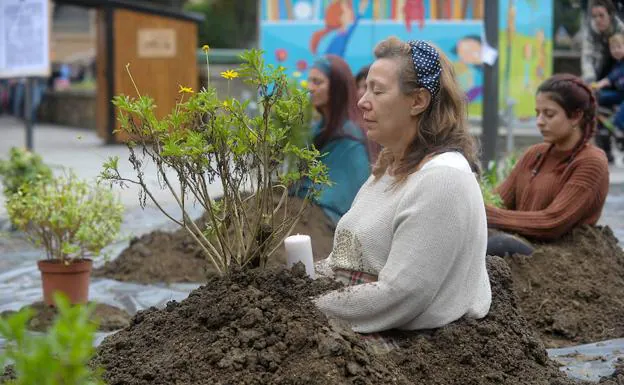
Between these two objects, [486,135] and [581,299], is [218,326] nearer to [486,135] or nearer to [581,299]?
[581,299]

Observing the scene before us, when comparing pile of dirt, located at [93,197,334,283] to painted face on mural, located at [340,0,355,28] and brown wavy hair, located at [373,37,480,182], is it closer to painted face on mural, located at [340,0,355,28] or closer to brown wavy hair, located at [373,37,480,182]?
brown wavy hair, located at [373,37,480,182]

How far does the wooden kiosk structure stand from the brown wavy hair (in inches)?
576

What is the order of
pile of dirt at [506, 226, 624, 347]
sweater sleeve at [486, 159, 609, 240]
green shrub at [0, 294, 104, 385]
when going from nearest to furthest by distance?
green shrub at [0, 294, 104, 385] → pile of dirt at [506, 226, 624, 347] → sweater sleeve at [486, 159, 609, 240]

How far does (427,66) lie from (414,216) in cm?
51

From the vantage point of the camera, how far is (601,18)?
12211mm

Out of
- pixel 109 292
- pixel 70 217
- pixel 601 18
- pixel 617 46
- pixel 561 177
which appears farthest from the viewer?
pixel 617 46

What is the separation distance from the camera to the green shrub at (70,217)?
6.11m

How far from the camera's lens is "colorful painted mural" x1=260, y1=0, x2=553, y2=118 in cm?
1593

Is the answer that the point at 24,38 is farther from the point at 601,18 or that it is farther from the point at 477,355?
the point at 477,355

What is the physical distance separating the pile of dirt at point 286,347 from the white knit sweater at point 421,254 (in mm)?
89

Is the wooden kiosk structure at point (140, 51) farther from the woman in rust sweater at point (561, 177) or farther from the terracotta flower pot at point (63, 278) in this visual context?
the woman in rust sweater at point (561, 177)

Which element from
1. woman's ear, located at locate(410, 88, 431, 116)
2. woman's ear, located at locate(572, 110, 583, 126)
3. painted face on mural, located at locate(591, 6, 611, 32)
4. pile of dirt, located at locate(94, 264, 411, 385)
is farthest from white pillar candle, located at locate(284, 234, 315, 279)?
painted face on mural, located at locate(591, 6, 611, 32)

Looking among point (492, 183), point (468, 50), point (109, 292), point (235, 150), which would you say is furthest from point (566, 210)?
point (468, 50)

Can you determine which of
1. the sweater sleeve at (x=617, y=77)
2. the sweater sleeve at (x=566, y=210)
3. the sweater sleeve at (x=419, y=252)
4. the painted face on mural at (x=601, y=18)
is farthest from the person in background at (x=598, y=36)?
the sweater sleeve at (x=419, y=252)
